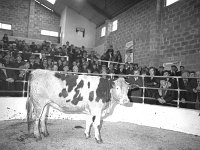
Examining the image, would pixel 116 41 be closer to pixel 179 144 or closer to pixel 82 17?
pixel 82 17

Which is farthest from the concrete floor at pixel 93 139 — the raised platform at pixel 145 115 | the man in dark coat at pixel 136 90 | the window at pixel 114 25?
the window at pixel 114 25

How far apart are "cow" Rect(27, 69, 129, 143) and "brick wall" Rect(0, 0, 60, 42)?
18.4 metres

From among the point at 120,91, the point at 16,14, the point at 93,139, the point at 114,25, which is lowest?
the point at 93,139

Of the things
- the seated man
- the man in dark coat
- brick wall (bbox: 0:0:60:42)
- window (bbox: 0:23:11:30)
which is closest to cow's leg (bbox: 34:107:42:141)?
the man in dark coat

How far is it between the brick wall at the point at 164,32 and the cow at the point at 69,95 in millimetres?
5943

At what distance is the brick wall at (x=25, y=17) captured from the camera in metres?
20.8

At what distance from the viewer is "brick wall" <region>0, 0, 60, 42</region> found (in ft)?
68.3

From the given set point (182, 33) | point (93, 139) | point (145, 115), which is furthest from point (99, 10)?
point (93, 139)

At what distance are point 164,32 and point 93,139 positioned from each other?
831 cm

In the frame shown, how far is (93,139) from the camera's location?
4.54 meters

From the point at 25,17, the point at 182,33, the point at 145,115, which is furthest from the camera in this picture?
the point at 25,17

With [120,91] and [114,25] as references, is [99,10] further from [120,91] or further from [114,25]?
[120,91]

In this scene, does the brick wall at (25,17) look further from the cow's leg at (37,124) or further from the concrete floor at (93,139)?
the cow's leg at (37,124)

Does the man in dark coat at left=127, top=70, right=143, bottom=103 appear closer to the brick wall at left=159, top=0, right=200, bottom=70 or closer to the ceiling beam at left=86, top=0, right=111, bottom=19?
the brick wall at left=159, top=0, right=200, bottom=70
